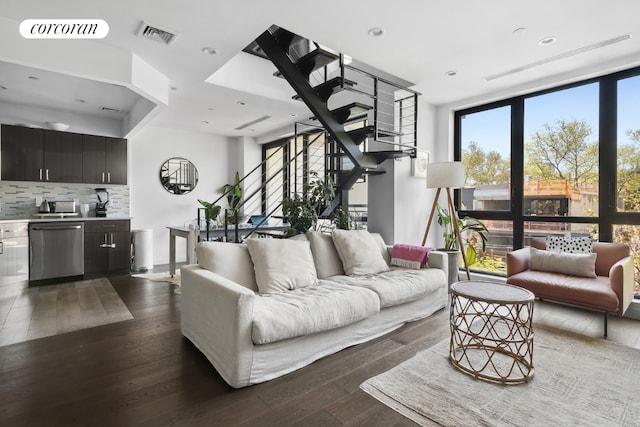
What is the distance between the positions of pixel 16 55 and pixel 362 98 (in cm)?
376

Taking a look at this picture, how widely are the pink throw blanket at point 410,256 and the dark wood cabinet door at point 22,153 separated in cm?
521

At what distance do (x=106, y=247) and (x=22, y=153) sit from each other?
173 centimetres

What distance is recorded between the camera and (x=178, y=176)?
6734mm

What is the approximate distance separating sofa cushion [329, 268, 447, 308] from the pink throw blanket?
9 centimetres

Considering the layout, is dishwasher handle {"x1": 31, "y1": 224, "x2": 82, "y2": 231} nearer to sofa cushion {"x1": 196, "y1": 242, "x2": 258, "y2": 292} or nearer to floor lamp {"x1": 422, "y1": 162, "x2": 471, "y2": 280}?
sofa cushion {"x1": 196, "y1": 242, "x2": 258, "y2": 292}

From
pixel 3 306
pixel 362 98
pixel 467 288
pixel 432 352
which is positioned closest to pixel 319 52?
pixel 362 98

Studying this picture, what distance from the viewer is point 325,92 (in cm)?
391

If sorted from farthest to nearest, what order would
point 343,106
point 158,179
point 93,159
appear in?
point 158,179
point 93,159
point 343,106

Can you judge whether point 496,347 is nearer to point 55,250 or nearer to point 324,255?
point 324,255

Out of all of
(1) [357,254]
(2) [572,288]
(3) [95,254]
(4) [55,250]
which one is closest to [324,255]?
(1) [357,254]

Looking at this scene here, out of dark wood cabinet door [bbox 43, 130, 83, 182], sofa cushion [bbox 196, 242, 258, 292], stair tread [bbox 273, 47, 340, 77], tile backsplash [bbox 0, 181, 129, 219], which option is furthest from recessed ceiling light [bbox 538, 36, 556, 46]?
tile backsplash [bbox 0, 181, 129, 219]

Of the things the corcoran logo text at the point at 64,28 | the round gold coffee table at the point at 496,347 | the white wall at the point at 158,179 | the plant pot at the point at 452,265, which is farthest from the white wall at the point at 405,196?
the white wall at the point at 158,179

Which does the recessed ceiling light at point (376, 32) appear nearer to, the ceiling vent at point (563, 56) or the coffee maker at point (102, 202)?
the ceiling vent at point (563, 56)

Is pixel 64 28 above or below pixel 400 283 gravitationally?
above
